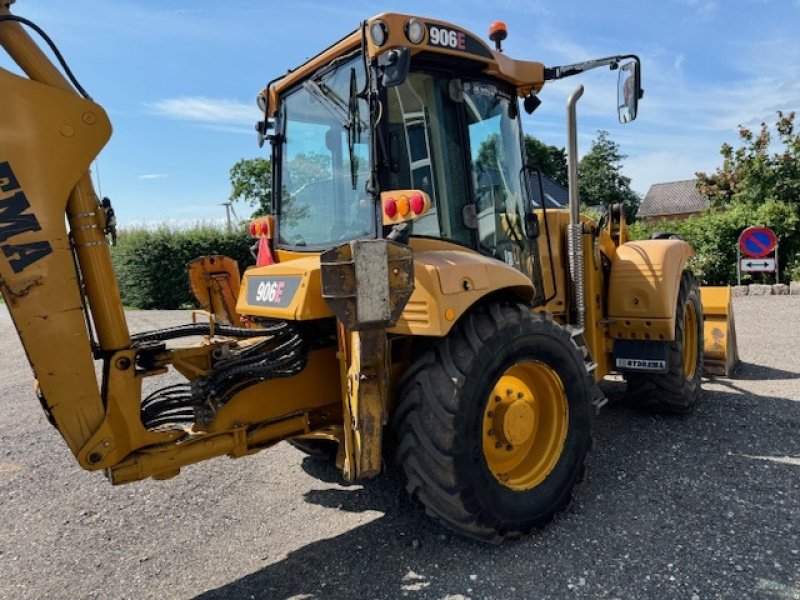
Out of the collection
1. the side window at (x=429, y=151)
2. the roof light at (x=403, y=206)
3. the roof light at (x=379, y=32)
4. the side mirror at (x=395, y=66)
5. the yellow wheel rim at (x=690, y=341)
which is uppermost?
the roof light at (x=379, y=32)

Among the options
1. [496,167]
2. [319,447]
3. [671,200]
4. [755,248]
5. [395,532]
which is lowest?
[395,532]

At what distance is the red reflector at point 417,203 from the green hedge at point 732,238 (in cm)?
1351

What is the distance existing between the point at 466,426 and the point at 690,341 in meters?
3.52

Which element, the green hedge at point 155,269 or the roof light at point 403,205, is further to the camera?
the green hedge at point 155,269

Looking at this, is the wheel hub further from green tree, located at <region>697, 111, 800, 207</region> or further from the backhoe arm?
green tree, located at <region>697, 111, 800, 207</region>

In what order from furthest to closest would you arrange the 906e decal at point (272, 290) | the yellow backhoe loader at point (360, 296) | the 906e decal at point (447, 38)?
1. the 906e decal at point (447, 38)
2. the 906e decal at point (272, 290)
3. the yellow backhoe loader at point (360, 296)

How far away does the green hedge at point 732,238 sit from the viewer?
14.0 metres

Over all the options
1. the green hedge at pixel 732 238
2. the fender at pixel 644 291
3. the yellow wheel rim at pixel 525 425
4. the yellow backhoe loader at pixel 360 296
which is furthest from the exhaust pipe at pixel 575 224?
the green hedge at pixel 732 238

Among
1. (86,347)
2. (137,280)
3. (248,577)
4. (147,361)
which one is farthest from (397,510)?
(137,280)

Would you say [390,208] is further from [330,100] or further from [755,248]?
[755,248]

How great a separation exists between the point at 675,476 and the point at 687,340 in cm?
201

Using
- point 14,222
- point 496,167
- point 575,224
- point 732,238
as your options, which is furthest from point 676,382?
point 732,238

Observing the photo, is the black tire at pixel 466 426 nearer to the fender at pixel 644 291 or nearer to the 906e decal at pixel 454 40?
the 906e decal at pixel 454 40

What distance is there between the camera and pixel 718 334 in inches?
242
